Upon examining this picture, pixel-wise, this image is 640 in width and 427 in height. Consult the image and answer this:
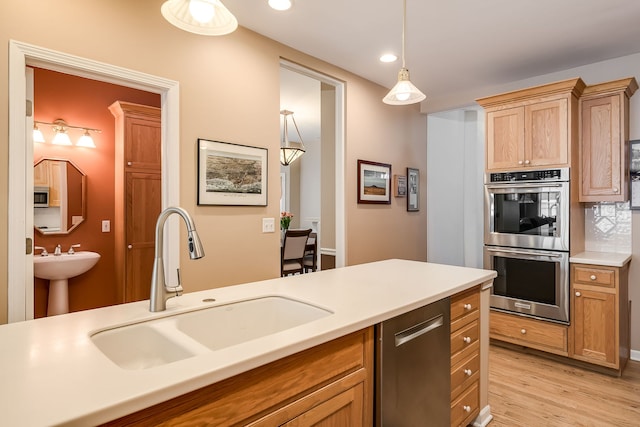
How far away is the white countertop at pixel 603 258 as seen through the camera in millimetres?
2699

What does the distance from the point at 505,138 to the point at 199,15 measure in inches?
115

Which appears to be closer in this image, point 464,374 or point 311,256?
point 464,374

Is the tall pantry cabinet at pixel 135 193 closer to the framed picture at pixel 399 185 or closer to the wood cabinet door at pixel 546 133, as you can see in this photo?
the framed picture at pixel 399 185

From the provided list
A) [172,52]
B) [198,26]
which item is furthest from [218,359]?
[172,52]

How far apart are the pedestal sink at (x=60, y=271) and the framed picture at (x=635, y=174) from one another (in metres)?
4.82

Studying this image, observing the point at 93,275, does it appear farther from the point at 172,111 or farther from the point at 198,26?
the point at 198,26

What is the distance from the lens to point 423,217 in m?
4.49

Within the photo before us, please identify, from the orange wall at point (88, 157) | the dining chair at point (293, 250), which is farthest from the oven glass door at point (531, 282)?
the orange wall at point (88, 157)

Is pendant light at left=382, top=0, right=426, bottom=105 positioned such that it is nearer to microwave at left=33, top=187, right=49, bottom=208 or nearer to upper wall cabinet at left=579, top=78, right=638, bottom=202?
upper wall cabinet at left=579, top=78, right=638, bottom=202

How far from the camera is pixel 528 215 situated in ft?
10.3

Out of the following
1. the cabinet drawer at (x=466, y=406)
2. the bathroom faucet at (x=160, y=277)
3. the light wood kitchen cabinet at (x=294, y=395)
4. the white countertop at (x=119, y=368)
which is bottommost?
the cabinet drawer at (x=466, y=406)

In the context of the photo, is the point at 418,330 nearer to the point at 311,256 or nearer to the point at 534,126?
the point at 534,126

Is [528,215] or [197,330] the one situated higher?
[528,215]

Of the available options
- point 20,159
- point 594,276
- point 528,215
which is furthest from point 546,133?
point 20,159
